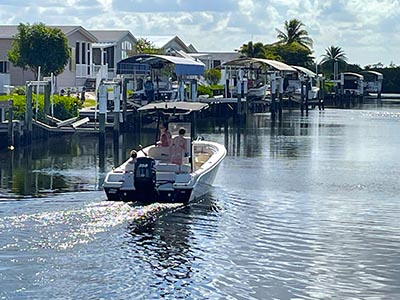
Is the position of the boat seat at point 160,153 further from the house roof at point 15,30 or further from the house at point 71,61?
the house roof at point 15,30

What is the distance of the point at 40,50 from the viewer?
171ft

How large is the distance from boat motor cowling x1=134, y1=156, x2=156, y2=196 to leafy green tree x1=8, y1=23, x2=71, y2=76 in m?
32.5

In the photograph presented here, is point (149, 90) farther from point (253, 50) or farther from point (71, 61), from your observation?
point (253, 50)

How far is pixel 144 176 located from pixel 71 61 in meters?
42.3

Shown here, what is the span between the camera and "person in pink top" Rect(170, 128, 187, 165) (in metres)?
22.6

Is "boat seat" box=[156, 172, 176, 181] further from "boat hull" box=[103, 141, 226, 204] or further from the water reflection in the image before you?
the water reflection

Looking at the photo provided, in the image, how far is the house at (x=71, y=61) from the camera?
59.1 metres

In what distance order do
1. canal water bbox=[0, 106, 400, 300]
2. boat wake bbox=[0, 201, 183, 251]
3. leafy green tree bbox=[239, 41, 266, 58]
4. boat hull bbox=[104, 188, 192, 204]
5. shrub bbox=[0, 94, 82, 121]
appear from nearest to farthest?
canal water bbox=[0, 106, 400, 300]
boat wake bbox=[0, 201, 183, 251]
boat hull bbox=[104, 188, 192, 204]
shrub bbox=[0, 94, 82, 121]
leafy green tree bbox=[239, 41, 266, 58]

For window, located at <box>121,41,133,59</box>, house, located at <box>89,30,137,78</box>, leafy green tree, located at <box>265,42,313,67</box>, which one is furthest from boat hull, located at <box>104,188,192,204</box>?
leafy green tree, located at <box>265,42,313,67</box>

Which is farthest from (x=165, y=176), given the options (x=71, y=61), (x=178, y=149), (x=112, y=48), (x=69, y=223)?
(x=112, y=48)

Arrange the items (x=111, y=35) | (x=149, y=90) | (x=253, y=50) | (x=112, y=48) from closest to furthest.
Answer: (x=149, y=90) < (x=112, y=48) < (x=111, y=35) < (x=253, y=50)

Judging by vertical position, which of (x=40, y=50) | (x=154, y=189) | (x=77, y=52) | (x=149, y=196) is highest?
(x=77, y=52)

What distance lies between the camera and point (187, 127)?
24.4m

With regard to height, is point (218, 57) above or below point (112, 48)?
above
